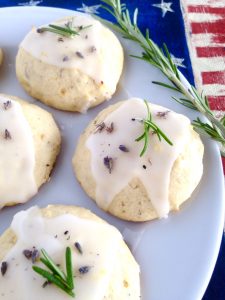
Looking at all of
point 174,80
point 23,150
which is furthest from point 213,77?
point 23,150

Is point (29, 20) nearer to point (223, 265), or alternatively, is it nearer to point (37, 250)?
point (37, 250)

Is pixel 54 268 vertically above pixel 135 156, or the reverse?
pixel 135 156

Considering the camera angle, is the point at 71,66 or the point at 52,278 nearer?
the point at 52,278

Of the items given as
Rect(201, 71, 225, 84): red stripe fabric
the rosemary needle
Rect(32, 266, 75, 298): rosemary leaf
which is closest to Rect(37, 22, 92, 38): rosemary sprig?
the rosemary needle

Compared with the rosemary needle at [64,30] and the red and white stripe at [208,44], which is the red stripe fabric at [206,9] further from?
the rosemary needle at [64,30]

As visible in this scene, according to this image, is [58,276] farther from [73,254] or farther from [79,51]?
[79,51]

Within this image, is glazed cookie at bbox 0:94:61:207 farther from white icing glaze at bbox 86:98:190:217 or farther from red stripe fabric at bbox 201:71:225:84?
red stripe fabric at bbox 201:71:225:84

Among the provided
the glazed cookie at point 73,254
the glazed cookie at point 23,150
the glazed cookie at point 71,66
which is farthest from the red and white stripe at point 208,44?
the glazed cookie at point 73,254
